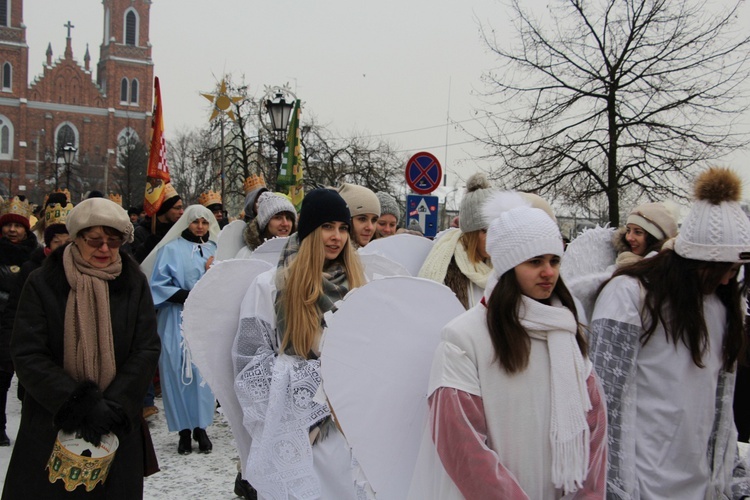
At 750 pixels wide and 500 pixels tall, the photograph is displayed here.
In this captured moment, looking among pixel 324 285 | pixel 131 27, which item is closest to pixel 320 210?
pixel 324 285

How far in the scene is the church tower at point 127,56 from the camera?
288 ft

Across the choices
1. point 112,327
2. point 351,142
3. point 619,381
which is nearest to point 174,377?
point 112,327

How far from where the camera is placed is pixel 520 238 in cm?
247

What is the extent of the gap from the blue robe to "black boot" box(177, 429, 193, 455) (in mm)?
78

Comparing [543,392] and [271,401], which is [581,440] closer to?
[543,392]

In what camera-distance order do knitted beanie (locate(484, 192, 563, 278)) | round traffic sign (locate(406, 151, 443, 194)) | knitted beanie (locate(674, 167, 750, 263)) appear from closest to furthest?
1. knitted beanie (locate(484, 192, 563, 278))
2. knitted beanie (locate(674, 167, 750, 263))
3. round traffic sign (locate(406, 151, 443, 194))

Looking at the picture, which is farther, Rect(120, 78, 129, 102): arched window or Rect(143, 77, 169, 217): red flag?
Rect(120, 78, 129, 102): arched window

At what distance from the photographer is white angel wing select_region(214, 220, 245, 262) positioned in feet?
21.0

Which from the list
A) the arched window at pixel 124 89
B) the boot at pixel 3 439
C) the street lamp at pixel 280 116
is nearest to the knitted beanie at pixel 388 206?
the boot at pixel 3 439

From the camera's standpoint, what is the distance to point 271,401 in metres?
3.57

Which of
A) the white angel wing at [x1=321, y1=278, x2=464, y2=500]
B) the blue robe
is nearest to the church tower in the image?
the blue robe

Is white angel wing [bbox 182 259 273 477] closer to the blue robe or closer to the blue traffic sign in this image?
the blue robe

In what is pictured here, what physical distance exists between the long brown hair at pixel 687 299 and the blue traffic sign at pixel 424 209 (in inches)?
350

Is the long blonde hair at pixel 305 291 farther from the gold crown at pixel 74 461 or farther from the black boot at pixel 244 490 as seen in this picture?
the black boot at pixel 244 490
